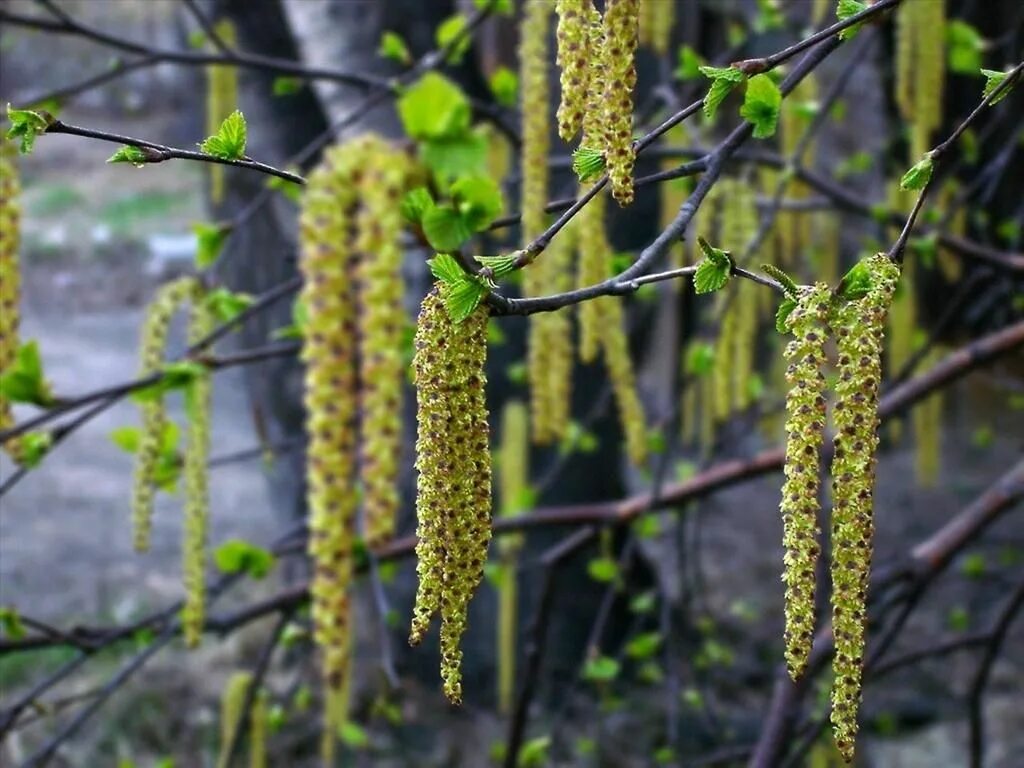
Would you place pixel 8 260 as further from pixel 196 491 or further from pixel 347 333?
pixel 347 333

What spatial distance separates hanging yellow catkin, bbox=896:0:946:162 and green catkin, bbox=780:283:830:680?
4.79 feet

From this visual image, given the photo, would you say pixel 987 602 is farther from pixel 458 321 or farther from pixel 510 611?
pixel 458 321

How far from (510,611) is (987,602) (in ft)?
8.76

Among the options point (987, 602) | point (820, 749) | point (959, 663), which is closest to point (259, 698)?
point (820, 749)

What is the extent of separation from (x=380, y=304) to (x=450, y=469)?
125mm

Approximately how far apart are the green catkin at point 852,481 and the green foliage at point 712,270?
4.0 inches

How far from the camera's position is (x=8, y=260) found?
4.57 ft

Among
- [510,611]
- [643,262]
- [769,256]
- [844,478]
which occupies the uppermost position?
[769,256]

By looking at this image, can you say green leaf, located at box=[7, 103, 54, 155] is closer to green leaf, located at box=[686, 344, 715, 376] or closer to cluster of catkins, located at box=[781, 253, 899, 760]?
cluster of catkins, located at box=[781, 253, 899, 760]

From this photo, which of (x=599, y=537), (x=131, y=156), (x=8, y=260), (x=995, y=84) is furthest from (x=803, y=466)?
(x=599, y=537)

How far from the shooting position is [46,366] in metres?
8.26

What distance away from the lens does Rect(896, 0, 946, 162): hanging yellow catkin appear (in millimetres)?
2164

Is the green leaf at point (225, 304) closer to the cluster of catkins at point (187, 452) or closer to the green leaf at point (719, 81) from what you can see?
the cluster of catkins at point (187, 452)

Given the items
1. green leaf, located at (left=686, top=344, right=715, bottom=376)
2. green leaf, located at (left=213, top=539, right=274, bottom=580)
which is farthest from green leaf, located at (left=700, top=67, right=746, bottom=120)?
green leaf, located at (left=686, top=344, right=715, bottom=376)
